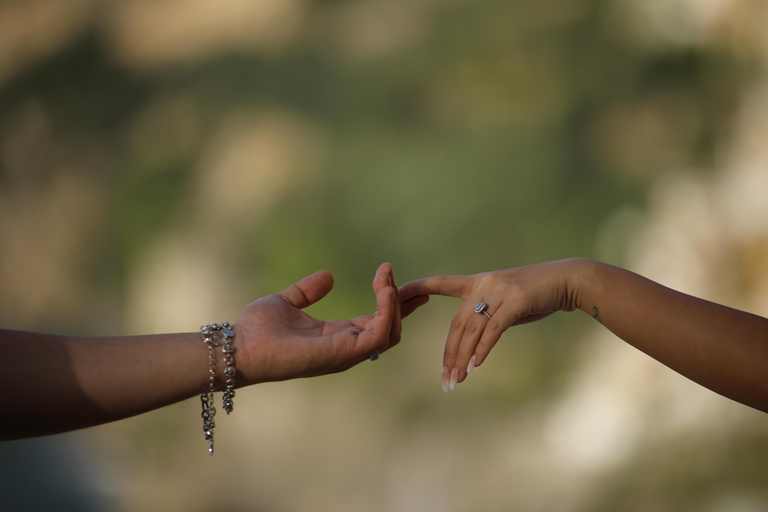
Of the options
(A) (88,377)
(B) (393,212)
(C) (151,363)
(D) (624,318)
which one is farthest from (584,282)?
(B) (393,212)

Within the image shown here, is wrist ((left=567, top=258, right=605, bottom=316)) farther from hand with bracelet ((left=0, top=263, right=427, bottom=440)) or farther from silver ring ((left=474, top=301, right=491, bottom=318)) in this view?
hand with bracelet ((left=0, top=263, right=427, bottom=440))

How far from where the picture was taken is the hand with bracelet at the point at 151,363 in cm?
114

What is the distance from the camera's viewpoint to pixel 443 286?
5.17 feet

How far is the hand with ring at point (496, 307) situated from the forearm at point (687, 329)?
6 centimetres

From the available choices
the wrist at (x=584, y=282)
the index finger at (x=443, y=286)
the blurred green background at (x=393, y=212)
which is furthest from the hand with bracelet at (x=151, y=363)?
the blurred green background at (x=393, y=212)

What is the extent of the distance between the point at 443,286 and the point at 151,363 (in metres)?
0.73

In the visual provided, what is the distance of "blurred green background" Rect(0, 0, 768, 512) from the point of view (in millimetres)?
2811

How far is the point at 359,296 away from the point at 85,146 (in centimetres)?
172

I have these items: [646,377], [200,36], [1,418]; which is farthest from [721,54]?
[1,418]

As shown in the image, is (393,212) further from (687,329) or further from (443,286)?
(687,329)

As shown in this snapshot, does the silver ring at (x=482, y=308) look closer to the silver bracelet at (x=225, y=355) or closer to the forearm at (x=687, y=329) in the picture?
the forearm at (x=687, y=329)

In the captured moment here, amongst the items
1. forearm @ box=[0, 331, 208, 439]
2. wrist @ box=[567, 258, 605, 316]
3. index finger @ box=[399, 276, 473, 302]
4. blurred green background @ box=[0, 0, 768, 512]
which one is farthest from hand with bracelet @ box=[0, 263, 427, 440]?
blurred green background @ box=[0, 0, 768, 512]

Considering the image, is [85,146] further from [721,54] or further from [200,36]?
[721,54]

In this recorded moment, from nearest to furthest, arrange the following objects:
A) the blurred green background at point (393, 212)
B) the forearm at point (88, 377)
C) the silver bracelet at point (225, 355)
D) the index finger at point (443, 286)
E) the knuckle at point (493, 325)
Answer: the forearm at point (88, 377)
the silver bracelet at point (225, 355)
the knuckle at point (493, 325)
the index finger at point (443, 286)
the blurred green background at point (393, 212)
